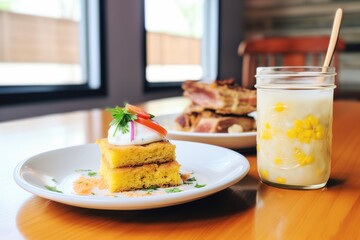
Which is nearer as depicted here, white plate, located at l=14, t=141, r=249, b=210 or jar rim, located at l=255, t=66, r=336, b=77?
white plate, located at l=14, t=141, r=249, b=210

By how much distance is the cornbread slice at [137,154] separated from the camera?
1.94 feet

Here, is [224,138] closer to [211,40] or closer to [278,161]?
[278,161]

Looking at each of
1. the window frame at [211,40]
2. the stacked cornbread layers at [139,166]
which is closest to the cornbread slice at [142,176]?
the stacked cornbread layers at [139,166]

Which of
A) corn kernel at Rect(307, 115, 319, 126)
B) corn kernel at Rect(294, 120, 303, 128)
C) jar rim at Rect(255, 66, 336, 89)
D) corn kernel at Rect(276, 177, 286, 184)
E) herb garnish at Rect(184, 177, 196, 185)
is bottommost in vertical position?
herb garnish at Rect(184, 177, 196, 185)

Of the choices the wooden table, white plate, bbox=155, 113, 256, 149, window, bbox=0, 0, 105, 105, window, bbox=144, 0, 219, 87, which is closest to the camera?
the wooden table

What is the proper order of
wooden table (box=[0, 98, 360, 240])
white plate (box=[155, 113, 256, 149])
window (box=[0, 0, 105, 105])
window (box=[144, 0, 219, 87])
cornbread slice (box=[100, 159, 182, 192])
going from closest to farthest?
wooden table (box=[0, 98, 360, 240]) < cornbread slice (box=[100, 159, 182, 192]) < white plate (box=[155, 113, 256, 149]) < window (box=[0, 0, 105, 105]) < window (box=[144, 0, 219, 87])

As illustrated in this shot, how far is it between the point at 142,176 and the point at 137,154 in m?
0.03

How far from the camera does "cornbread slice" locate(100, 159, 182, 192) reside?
583 mm

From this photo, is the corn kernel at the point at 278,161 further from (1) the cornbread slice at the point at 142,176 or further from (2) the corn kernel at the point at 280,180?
(1) the cornbread slice at the point at 142,176

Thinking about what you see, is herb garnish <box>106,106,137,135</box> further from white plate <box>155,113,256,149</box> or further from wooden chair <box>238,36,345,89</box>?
wooden chair <box>238,36,345,89</box>

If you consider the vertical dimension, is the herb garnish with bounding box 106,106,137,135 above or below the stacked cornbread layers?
above

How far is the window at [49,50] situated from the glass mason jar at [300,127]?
6.61 feet

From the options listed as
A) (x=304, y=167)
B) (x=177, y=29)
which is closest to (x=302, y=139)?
(x=304, y=167)

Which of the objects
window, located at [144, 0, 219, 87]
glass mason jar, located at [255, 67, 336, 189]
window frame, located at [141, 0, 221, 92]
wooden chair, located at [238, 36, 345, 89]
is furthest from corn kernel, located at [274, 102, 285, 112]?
window frame, located at [141, 0, 221, 92]
